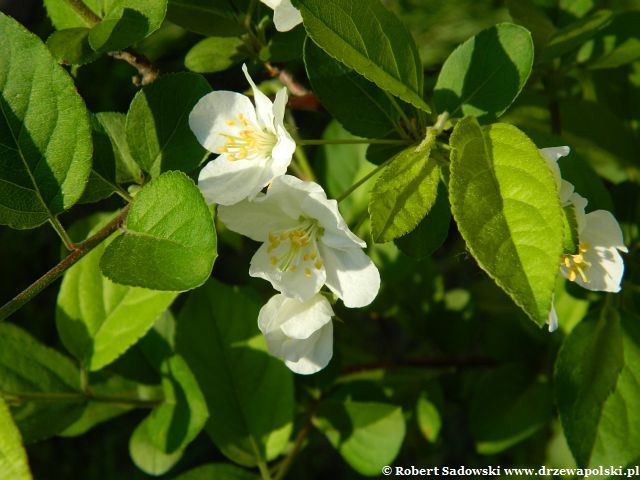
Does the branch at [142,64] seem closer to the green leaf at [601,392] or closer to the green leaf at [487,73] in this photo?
the green leaf at [487,73]

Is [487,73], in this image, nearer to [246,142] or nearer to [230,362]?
[246,142]

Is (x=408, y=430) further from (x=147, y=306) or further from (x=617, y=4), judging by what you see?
(x=617, y=4)

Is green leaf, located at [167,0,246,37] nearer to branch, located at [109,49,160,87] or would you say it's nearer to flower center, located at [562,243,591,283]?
branch, located at [109,49,160,87]

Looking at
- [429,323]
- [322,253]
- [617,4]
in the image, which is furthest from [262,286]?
[617,4]

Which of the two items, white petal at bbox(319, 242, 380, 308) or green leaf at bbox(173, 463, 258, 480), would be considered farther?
green leaf at bbox(173, 463, 258, 480)

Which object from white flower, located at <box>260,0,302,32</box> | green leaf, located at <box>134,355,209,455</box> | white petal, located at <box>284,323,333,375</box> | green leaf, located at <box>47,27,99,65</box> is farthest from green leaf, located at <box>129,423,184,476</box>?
white flower, located at <box>260,0,302,32</box>

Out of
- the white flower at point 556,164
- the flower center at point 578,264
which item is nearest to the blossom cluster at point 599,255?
the flower center at point 578,264

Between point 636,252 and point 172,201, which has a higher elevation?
point 172,201

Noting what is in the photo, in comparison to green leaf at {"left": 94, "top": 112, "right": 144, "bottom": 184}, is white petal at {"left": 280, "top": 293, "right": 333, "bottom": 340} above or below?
below
